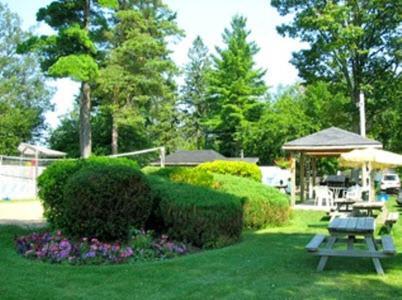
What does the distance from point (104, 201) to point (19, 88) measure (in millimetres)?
37414

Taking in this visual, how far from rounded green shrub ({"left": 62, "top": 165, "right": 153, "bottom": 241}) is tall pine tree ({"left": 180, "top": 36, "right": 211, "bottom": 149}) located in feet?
150

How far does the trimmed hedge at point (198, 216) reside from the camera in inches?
339

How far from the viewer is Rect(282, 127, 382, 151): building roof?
60.1ft

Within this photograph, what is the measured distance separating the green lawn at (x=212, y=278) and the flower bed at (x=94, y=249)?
12.7 inches

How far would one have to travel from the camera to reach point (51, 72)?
20344 millimetres

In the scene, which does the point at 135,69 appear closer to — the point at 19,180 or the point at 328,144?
the point at 19,180

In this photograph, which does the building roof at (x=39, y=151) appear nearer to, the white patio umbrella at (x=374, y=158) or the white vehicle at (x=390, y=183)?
the white patio umbrella at (x=374, y=158)

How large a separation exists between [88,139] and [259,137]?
20728 millimetres

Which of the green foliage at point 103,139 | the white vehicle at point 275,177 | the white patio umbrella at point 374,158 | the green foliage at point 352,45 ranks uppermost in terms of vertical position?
the green foliage at point 352,45

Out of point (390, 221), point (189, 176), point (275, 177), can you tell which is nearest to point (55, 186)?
point (189, 176)

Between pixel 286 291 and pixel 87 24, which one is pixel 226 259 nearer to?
pixel 286 291

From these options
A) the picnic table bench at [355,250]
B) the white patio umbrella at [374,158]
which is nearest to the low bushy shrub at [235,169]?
the white patio umbrella at [374,158]

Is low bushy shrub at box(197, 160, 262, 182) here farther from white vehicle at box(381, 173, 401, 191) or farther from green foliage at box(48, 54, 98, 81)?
white vehicle at box(381, 173, 401, 191)

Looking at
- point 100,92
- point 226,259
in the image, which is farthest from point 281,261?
point 100,92
